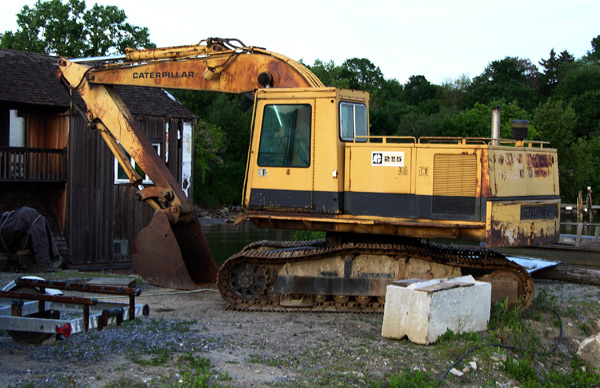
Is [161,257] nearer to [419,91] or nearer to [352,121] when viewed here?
[352,121]

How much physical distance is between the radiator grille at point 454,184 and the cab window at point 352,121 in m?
1.39

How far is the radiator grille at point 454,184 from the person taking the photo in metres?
10.4

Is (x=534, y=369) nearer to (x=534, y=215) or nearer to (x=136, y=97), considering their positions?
(x=534, y=215)

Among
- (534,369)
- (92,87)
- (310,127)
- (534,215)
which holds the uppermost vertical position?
(92,87)

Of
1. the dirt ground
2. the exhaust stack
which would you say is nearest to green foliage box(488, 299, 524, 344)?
the dirt ground

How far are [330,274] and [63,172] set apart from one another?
48.3 ft

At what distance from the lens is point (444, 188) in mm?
10594

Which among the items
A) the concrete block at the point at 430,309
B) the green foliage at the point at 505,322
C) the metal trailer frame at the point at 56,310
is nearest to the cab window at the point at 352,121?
the concrete block at the point at 430,309

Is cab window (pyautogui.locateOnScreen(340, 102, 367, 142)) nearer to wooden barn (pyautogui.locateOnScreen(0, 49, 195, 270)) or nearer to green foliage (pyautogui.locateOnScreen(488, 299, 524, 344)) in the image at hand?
green foliage (pyautogui.locateOnScreen(488, 299, 524, 344))

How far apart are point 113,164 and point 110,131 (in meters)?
10.4

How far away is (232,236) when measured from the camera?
37.5m

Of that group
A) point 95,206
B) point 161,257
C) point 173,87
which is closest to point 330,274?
point 161,257

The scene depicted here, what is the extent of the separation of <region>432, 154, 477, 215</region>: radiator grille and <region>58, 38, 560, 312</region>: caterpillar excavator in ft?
0.05

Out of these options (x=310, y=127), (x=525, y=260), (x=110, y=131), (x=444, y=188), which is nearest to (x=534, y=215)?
(x=444, y=188)
